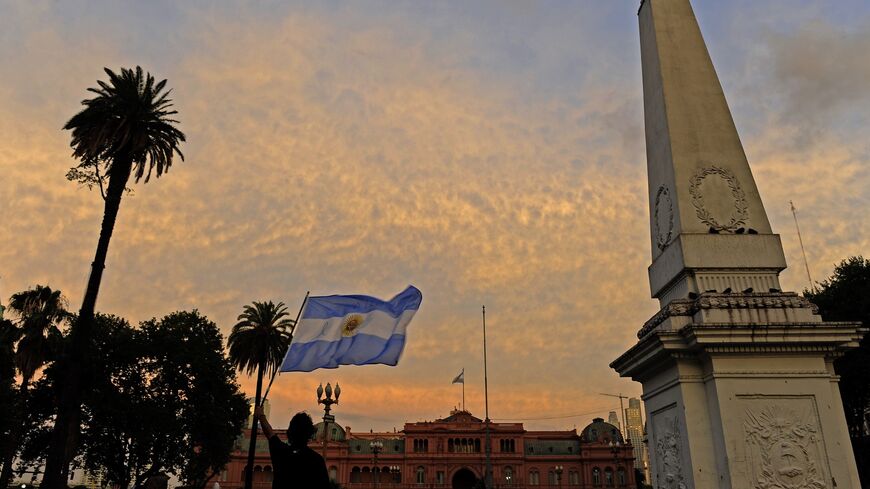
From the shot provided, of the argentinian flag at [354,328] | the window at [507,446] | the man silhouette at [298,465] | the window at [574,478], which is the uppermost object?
the window at [507,446]

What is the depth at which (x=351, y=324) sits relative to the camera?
9.73 m

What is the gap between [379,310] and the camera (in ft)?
32.7

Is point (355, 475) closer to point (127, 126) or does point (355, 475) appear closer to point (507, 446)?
point (507, 446)

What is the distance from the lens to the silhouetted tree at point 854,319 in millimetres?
25703

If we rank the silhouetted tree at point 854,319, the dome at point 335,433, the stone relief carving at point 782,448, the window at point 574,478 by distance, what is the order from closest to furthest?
the stone relief carving at point 782,448 < the silhouetted tree at point 854,319 < the window at point 574,478 < the dome at point 335,433

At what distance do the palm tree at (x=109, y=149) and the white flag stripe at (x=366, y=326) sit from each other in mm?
14257

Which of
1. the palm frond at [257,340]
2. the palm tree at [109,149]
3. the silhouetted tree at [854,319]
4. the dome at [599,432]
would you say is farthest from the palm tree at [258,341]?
the dome at [599,432]

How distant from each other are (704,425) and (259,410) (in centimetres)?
636

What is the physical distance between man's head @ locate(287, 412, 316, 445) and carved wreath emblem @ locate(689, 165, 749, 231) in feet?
25.0

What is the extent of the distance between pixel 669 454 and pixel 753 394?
5.34ft

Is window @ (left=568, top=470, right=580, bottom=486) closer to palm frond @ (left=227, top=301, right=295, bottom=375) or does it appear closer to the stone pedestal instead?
palm frond @ (left=227, top=301, right=295, bottom=375)

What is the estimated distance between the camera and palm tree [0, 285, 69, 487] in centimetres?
3081

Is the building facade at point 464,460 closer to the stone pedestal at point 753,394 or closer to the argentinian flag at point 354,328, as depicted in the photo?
the argentinian flag at point 354,328

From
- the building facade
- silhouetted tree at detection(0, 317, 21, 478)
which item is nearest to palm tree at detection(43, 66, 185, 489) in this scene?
silhouetted tree at detection(0, 317, 21, 478)
